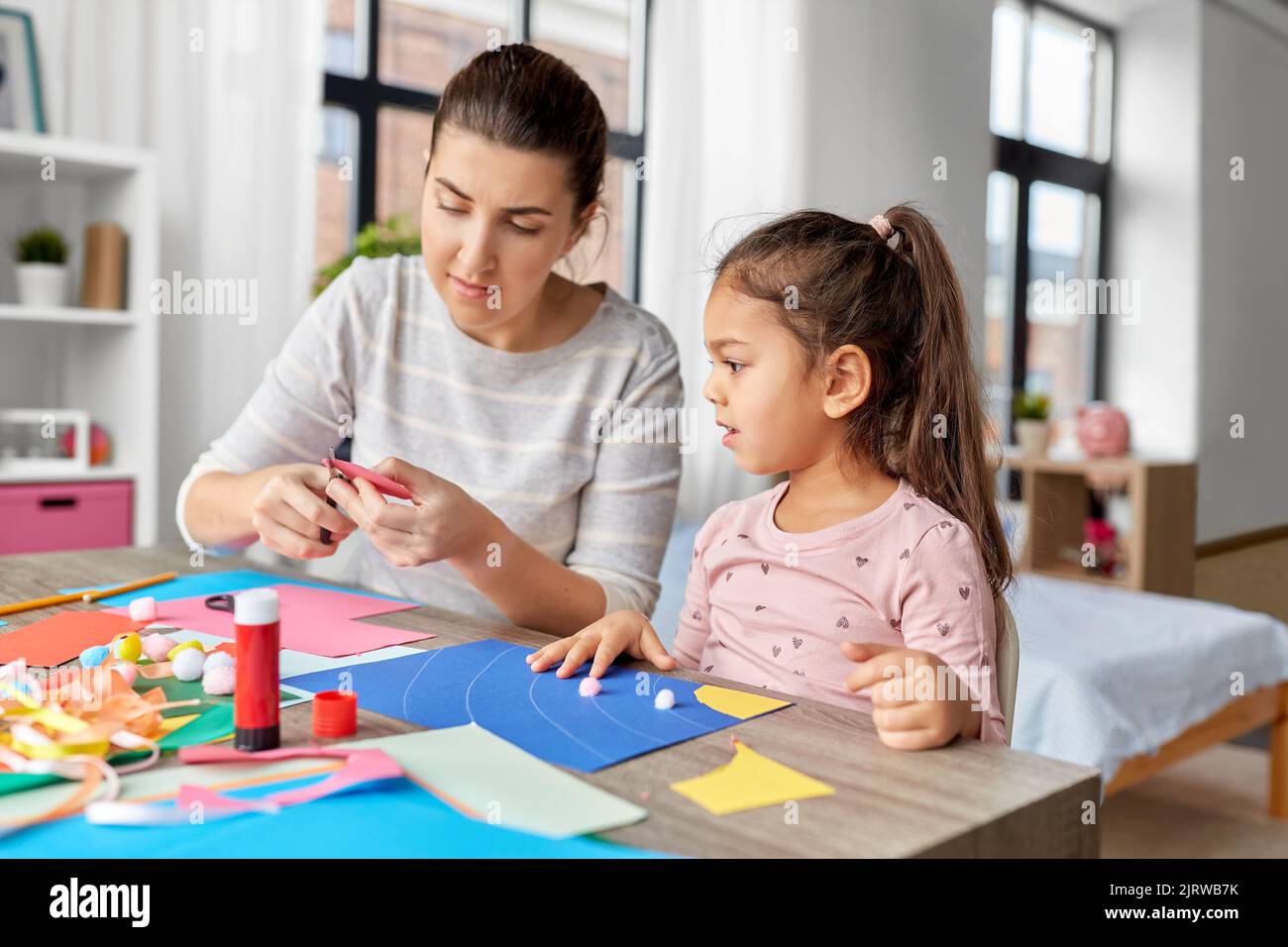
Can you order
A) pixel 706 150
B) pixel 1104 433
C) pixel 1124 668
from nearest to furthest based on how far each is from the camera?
1. pixel 1124 668
2. pixel 706 150
3. pixel 1104 433

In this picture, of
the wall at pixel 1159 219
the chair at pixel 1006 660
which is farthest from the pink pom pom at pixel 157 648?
the wall at pixel 1159 219

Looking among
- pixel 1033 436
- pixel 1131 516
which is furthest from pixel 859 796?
pixel 1033 436

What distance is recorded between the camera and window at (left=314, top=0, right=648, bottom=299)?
326 cm

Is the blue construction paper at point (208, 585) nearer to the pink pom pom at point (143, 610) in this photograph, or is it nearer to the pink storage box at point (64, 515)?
the pink pom pom at point (143, 610)

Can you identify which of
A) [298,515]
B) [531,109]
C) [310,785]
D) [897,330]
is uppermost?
[531,109]

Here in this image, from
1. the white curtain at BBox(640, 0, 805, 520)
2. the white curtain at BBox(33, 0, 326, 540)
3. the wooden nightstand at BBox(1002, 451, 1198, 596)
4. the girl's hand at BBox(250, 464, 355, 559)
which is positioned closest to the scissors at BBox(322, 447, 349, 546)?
the girl's hand at BBox(250, 464, 355, 559)

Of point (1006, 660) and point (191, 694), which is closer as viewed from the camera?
point (191, 694)

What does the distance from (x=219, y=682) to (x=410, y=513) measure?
0.26 m

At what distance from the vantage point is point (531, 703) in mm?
888

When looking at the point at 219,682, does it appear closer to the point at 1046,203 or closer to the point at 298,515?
the point at 298,515

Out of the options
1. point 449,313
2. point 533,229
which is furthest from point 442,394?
point 533,229

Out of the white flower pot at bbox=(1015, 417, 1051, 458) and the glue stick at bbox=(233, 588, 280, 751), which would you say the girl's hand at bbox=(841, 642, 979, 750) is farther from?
the white flower pot at bbox=(1015, 417, 1051, 458)

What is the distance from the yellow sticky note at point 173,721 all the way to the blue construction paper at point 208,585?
471mm

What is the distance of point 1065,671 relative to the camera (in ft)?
6.82
